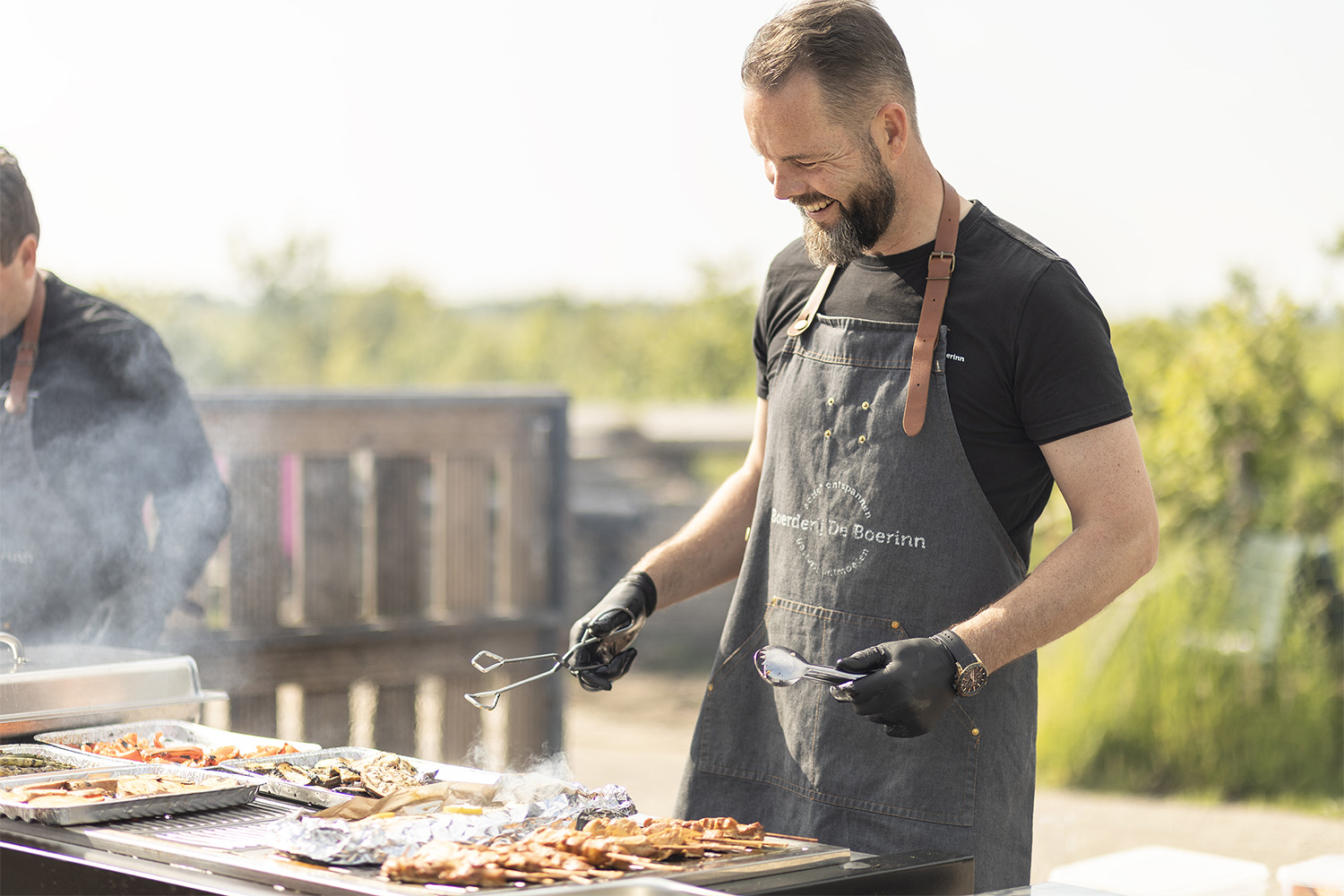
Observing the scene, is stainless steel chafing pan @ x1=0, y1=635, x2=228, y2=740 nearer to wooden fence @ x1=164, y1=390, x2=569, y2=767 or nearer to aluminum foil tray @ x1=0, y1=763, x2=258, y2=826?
aluminum foil tray @ x1=0, y1=763, x2=258, y2=826

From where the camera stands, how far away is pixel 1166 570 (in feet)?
17.8

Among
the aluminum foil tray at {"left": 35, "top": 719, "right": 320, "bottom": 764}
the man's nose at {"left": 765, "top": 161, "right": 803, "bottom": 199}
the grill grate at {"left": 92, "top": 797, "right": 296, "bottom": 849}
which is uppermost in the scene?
the man's nose at {"left": 765, "top": 161, "right": 803, "bottom": 199}

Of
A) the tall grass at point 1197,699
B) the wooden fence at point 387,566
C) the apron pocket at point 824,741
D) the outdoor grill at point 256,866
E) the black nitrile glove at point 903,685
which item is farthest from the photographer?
the tall grass at point 1197,699

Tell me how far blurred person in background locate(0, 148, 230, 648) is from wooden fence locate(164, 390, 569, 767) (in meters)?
1.12

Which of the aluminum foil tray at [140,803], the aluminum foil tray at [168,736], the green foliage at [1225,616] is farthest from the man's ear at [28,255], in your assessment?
the green foliage at [1225,616]

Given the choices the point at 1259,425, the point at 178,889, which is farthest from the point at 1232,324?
the point at 178,889

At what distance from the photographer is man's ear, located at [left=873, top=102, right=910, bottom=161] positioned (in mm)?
1999

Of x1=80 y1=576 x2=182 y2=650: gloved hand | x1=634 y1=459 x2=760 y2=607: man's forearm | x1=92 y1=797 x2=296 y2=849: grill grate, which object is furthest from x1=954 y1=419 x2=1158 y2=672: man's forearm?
x1=80 y1=576 x2=182 y2=650: gloved hand

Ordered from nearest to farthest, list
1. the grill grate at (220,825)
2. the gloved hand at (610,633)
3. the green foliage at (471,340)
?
1. the grill grate at (220,825)
2. the gloved hand at (610,633)
3. the green foliage at (471,340)

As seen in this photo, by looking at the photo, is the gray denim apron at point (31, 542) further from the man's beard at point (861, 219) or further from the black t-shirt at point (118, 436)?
the man's beard at point (861, 219)

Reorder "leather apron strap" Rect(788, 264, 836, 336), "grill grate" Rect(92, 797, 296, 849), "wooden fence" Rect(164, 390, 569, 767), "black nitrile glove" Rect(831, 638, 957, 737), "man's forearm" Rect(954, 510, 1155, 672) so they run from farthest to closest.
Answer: "wooden fence" Rect(164, 390, 569, 767), "leather apron strap" Rect(788, 264, 836, 336), "man's forearm" Rect(954, 510, 1155, 672), "black nitrile glove" Rect(831, 638, 957, 737), "grill grate" Rect(92, 797, 296, 849)

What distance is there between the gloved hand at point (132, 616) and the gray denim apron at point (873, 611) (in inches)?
50.0

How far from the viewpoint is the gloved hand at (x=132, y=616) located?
277 cm

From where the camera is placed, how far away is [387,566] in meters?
4.49
